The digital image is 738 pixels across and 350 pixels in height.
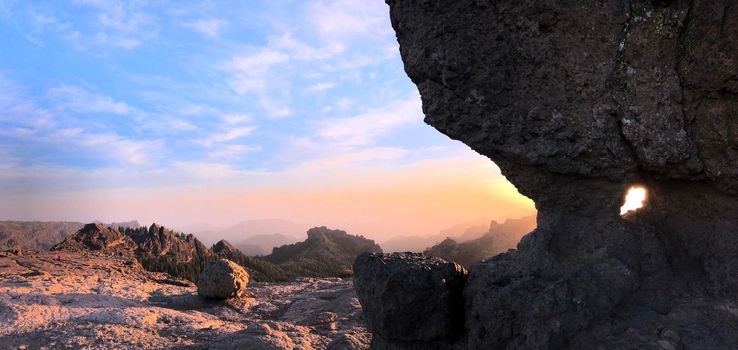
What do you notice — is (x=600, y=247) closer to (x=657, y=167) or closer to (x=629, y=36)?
(x=657, y=167)

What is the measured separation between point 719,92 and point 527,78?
7.79ft

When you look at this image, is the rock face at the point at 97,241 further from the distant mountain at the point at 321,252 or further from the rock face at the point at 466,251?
the rock face at the point at 466,251

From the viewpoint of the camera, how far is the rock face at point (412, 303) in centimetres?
662

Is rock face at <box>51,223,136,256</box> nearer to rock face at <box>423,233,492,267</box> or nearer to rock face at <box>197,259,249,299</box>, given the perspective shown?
rock face at <box>197,259,249,299</box>

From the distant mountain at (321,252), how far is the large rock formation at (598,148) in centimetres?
3550

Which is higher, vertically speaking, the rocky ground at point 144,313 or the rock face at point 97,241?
the rock face at point 97,241

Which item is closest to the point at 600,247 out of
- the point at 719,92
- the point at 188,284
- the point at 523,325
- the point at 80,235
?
the point at 523,325

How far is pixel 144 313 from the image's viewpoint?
41.3 ft

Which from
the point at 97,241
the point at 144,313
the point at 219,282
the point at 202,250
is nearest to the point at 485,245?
the point at 202,250

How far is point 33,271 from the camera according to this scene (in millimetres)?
17203

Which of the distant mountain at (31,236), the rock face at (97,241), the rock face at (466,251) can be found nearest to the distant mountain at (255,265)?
the rock face at (97,241)

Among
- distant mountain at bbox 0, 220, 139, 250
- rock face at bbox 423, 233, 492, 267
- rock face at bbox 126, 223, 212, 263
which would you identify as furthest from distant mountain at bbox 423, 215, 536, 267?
distant mountain at bbox 0, 220, 139, 250

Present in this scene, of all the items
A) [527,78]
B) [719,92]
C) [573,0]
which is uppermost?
[573,0]

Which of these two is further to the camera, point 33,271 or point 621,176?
point 33,271
